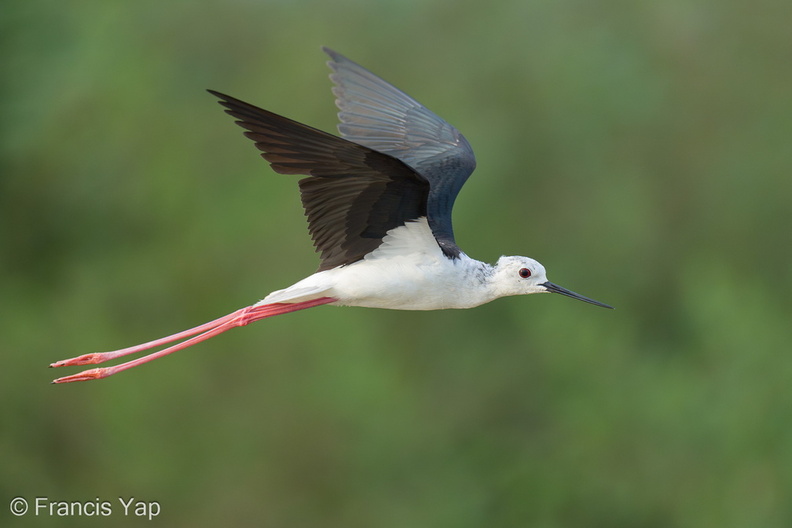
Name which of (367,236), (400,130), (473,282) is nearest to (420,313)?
(400,130)

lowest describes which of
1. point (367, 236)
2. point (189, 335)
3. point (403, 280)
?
point (189, 335)

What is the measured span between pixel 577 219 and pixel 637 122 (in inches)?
105

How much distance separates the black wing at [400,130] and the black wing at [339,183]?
1162 millimetres

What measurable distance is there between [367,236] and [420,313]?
36.0ft

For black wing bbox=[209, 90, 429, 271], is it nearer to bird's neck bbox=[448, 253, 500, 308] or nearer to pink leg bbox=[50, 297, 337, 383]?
pink leg bbox=[50, 297, 337, 383]

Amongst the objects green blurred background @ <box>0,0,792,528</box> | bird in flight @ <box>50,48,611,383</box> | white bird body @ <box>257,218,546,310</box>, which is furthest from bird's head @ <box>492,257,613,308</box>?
green blurred background @ <box>0,0,792,528</box>

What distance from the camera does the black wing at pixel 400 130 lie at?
788 centimetres

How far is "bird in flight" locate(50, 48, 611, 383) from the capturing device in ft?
19.4

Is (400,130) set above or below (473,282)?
above

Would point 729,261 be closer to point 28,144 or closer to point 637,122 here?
point 637,122

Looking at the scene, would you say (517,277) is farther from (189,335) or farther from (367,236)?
(189,335)

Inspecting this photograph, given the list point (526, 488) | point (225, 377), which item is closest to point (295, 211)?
point (225, 377)

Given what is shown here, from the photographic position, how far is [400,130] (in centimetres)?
825

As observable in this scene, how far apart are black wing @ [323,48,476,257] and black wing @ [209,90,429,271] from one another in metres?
1.16
